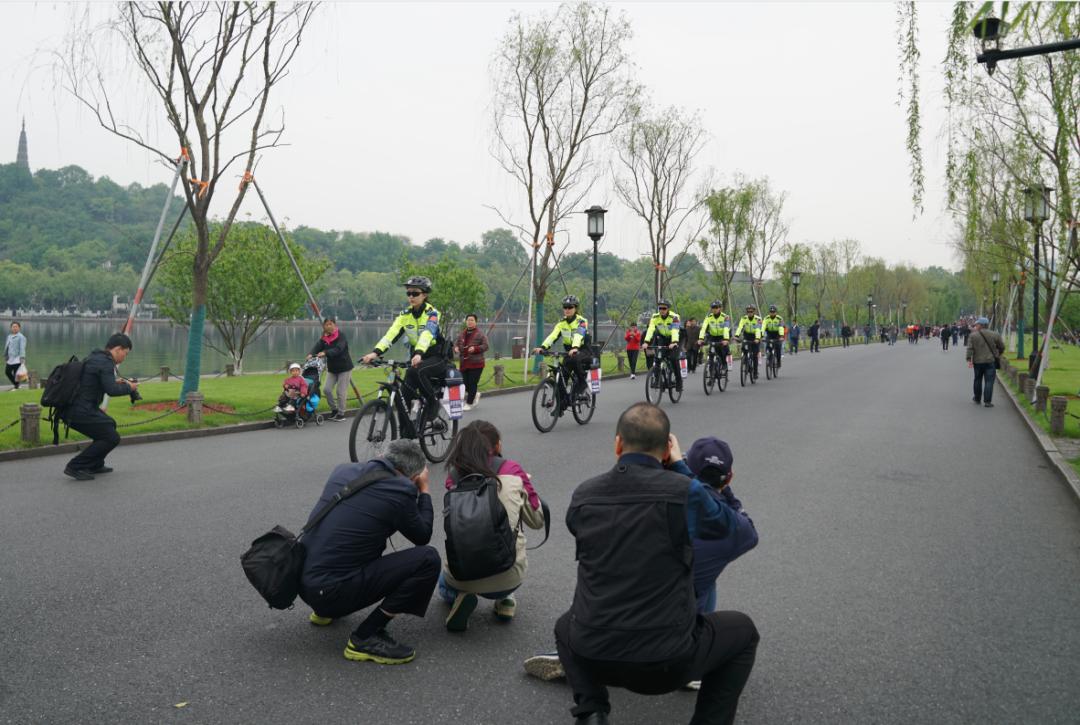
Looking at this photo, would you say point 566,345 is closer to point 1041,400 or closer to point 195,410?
point 195,410

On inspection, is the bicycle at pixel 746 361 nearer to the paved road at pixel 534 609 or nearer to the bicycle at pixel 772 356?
the bicycle at pixel 772 356

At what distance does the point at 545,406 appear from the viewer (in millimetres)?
13195

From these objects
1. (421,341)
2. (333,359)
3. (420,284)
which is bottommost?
(333,359)

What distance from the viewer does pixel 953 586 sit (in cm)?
564

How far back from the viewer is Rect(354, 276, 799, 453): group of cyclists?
9.76 metres

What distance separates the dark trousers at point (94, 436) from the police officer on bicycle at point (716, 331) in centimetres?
1346

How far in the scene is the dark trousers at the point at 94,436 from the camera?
9.36 metres

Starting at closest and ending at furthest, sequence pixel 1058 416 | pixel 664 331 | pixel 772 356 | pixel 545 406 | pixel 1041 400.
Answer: pixel 1058 416 → pixel 545 406 → pixel 1041 400 → pixel 664 331 → pixel 772 356

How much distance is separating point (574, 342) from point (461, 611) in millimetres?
9124

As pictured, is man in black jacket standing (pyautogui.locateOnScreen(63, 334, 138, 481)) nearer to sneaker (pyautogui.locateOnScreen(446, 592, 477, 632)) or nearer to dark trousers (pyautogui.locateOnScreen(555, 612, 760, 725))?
sneaker (pyautogui.locateOnScreen(446, 592, 477, 632))

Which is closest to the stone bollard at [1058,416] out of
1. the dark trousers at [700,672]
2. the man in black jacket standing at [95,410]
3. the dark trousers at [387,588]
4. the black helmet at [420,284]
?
the black helmet at [420,284]

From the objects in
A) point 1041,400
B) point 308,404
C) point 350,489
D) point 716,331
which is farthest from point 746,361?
point 350,489

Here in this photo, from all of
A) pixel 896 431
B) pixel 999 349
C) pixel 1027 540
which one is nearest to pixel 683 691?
pixel 1027 540

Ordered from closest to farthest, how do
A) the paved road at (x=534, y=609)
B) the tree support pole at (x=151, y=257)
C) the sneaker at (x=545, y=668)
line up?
the paved road at (x=534, y=609) → the sneaker at (x=545, y=668) → the tree support pole at (x=151, y=257)
